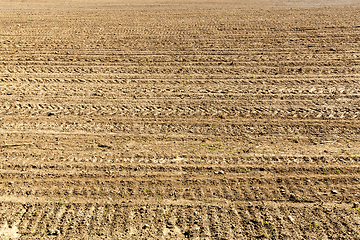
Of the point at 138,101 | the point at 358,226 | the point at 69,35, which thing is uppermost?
the point at 69,35

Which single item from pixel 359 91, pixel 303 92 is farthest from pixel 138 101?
pixel 359 91

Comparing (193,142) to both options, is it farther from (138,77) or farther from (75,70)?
(75,70)

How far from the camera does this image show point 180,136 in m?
5.64

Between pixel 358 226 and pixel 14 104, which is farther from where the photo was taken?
pixel 14 104

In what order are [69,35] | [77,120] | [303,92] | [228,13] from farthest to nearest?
[228,13] < [69,35] < [303,92] < [77,120]

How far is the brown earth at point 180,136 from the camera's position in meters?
4.11

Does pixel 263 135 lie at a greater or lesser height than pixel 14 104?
lesser

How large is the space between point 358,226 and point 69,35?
10083 millimetres

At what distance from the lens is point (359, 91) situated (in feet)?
23.1

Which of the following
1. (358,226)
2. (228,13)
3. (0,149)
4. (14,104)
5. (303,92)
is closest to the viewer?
(358,226)

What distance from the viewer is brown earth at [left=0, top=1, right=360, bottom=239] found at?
162 inches

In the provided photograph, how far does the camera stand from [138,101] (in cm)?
669

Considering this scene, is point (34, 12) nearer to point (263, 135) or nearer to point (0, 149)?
point (0, 149)

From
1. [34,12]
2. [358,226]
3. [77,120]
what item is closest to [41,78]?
[77,120]
